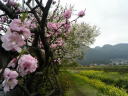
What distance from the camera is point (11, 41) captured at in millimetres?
3664

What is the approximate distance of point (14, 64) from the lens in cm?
427

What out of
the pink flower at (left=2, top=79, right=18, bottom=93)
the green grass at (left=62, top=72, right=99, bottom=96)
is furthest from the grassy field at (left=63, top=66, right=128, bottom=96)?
the pink flower at (left=2, top=79, right=18, bottom=93)

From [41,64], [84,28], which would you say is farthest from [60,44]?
[84,28]

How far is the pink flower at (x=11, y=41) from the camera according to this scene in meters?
3.63

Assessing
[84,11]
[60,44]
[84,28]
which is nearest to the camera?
[84,11]

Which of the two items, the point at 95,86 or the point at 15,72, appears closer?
the point at 15,72

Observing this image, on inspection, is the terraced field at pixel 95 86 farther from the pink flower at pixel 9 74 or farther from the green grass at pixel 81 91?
the pink flower at pixel 9 74

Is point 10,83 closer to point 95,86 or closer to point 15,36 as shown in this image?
point 15,36

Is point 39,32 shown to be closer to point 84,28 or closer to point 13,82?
point 13,82

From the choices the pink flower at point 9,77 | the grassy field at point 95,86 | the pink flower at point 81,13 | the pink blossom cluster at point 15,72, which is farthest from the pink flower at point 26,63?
the grassy field at point 95,86

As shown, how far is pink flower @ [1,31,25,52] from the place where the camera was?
363 centimetres

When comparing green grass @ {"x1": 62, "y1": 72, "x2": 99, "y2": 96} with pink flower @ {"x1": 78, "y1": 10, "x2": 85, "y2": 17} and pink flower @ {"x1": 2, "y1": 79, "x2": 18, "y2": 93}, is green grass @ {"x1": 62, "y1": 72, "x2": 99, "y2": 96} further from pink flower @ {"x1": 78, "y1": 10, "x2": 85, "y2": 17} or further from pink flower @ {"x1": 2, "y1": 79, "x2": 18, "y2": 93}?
pink flower @ {"x1": 2, "y1": 79, "x2": 18, "y2": 93}

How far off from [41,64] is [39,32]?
2.66 feet

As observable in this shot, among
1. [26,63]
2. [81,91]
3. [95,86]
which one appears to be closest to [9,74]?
[26,63]
